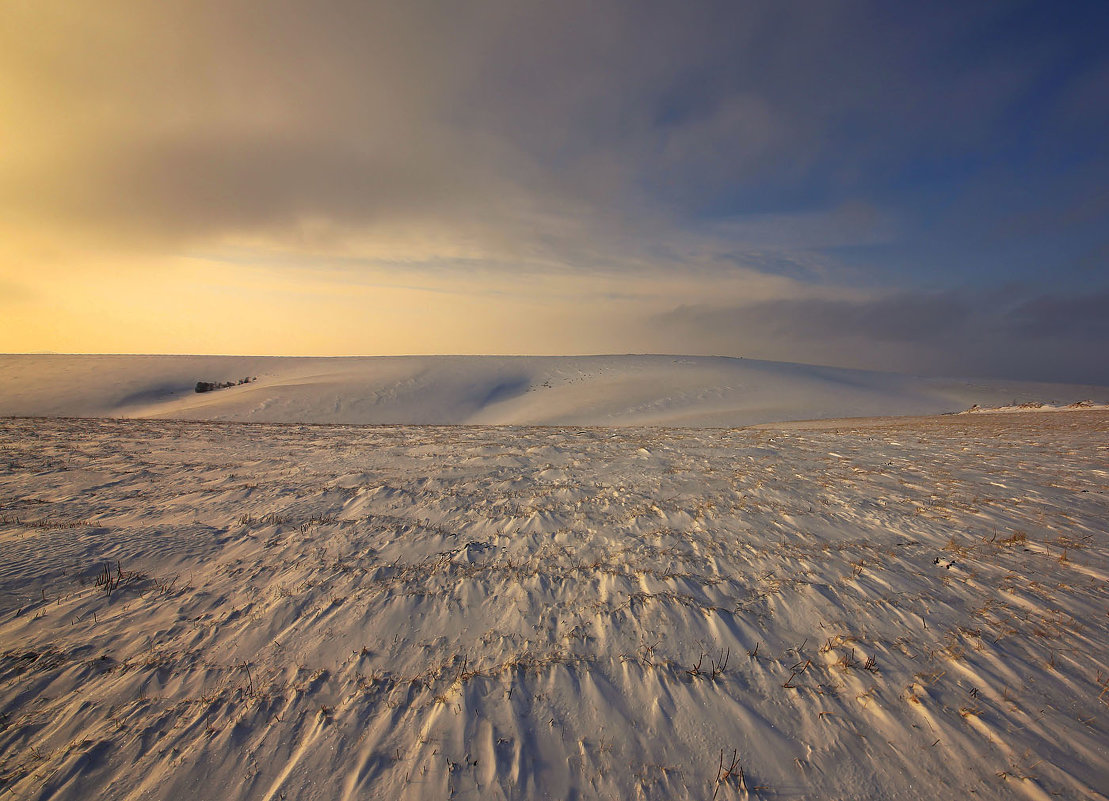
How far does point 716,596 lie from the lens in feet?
17.6

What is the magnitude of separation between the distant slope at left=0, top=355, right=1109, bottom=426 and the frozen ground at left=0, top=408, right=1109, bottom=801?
23650 millimetres

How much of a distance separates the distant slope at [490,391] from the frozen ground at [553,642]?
2365 centimetres

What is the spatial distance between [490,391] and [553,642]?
4223 cm

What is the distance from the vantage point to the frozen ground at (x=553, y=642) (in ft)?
10.9

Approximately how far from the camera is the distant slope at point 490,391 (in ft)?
118

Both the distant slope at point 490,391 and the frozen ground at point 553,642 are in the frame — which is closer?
the frozen ground at point 553,642

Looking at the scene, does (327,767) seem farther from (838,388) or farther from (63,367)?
(63,367)

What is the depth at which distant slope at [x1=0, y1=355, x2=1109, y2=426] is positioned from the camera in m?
36.0

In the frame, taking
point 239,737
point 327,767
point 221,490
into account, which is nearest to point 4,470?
point 221,490

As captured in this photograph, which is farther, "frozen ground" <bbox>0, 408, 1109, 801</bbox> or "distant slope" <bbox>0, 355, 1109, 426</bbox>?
"distant slope" <bbox>0, 355, 1109, 426</bbox>

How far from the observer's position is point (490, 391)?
46219 mm

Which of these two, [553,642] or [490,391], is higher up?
[553,642]

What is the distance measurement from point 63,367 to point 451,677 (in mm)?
71615

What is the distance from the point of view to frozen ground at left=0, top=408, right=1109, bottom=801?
131 inches
